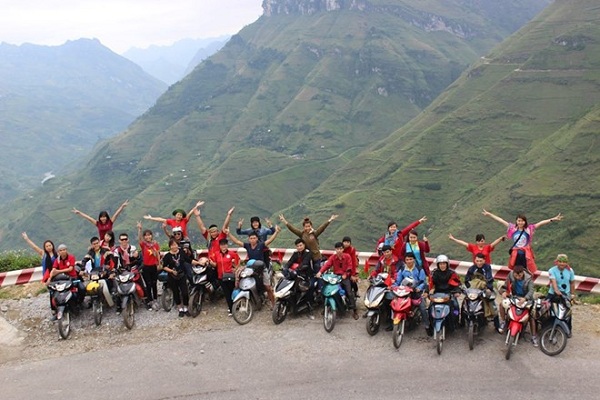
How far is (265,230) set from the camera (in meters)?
14.2

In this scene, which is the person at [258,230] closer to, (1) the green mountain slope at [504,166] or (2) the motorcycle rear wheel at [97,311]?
(2) the motorcycle rear wheel at [97,311]

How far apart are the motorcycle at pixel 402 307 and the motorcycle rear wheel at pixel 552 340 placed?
2.68 m

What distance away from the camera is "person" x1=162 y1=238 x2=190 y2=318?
13227mm

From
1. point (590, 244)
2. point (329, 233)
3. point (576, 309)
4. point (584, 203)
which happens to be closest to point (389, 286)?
point (576, 309)

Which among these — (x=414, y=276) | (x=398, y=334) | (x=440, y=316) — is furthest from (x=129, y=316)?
(x=440, y=316)

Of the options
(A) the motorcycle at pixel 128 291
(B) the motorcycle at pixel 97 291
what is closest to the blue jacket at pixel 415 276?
(A) the motorcycle at pixel 128 291

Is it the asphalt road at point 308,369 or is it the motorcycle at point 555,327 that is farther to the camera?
the motorcycle at point 555,327

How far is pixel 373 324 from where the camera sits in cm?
1205

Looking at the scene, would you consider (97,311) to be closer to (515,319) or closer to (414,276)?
(414,276)

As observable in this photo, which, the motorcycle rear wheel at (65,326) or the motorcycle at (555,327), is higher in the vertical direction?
the motorcycle at (555,327)

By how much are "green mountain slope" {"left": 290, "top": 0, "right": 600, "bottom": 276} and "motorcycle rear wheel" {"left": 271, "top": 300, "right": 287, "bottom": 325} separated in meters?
81.4

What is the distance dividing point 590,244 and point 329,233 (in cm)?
6767

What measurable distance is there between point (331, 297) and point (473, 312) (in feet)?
11.0

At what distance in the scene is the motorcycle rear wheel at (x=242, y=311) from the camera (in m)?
13.0
